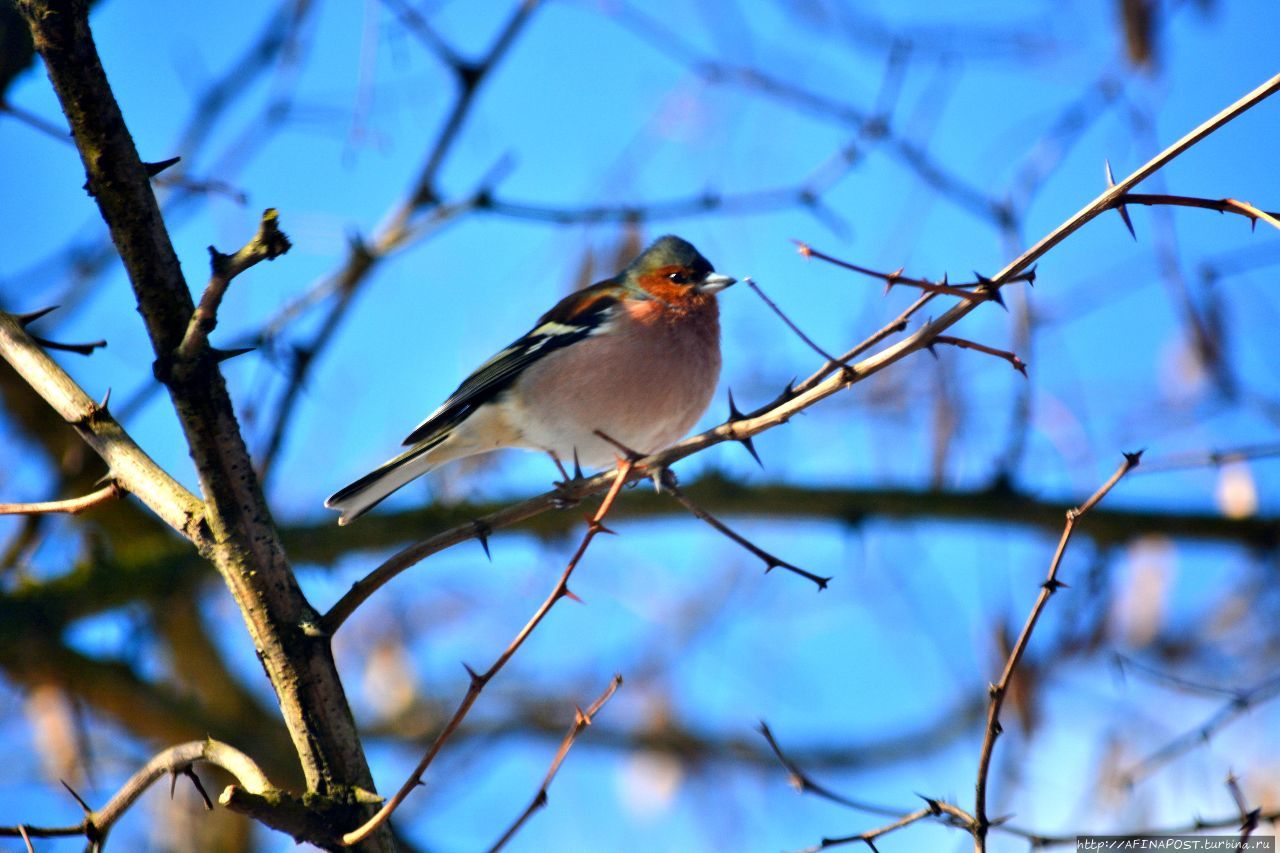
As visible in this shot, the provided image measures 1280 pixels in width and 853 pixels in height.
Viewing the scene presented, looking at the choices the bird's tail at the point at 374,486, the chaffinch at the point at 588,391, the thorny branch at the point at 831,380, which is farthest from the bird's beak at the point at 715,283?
the thorny branch at the point at 831,380

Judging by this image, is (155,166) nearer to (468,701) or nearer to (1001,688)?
(468,701)

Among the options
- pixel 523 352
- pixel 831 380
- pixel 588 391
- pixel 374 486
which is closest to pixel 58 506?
pixel 831 380

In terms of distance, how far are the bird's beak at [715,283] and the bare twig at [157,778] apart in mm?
3473

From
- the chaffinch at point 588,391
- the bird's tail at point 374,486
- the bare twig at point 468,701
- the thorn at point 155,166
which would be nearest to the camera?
the bare twig at point 468,701

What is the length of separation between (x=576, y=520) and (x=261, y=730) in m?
2.63

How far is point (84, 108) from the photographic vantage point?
2.31 m

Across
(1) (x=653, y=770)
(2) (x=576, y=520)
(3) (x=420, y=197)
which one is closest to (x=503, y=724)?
(1) (x=653, y=770)

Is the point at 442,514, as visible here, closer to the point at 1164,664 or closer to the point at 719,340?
the point at 719,340

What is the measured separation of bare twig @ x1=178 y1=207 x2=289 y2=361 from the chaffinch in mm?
2419

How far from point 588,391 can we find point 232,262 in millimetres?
2816

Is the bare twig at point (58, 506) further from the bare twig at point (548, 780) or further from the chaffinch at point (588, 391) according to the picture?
the chaffinch at point (588, 391)

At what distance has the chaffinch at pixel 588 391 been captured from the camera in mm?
4844

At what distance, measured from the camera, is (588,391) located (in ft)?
15.9

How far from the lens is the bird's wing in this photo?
4996 millimetres
